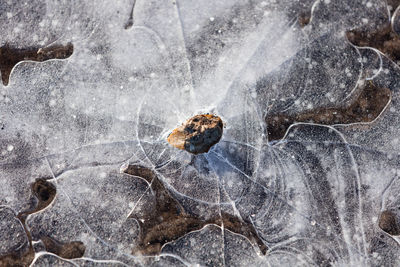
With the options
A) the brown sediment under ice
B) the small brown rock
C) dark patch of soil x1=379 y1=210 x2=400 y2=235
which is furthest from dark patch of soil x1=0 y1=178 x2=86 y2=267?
dark patch of soil x1=379 y1=210 x2=400 y2=235

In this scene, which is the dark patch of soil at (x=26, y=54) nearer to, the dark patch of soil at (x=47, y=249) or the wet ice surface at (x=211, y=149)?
the wet ice surface at (x=211, y=149)

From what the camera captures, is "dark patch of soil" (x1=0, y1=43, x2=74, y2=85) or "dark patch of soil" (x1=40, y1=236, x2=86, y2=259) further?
"dark patch of soil" (x1=0, y1=43, x2=74, y2=85)

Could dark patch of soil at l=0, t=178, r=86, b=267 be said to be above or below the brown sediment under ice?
below

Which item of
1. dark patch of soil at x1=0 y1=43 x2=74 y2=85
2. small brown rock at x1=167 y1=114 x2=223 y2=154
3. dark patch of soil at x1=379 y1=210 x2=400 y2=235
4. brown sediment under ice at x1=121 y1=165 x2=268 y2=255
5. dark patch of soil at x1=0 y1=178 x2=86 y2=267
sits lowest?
dark patch of soil at x1=0 y1=178 x2=86 y2=267

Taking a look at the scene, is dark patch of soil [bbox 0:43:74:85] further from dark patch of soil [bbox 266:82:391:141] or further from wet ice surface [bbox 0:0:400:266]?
dark patch of soil [bbox 266:82:391:141]

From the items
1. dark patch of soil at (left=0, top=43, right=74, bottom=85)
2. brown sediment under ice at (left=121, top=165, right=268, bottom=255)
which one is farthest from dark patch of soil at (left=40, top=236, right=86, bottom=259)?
dark patch of soil at (left=0, top=43, right=74, bottom=85)

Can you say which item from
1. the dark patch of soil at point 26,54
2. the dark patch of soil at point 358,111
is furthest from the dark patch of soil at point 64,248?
the dark patch of soil at point 358,111

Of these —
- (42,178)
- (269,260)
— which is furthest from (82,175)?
(269,260)
